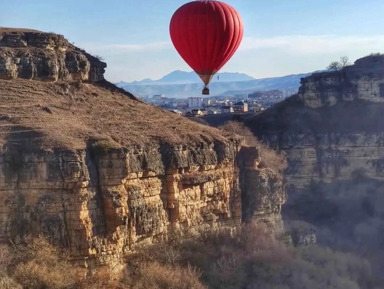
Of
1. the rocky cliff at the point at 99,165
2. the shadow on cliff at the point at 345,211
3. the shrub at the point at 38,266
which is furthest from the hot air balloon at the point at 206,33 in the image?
the shadow on cliff at the point at 345,211

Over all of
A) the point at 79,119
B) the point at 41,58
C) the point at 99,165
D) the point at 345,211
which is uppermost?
the point at 41,58

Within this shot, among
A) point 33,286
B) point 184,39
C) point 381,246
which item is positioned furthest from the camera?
point 381,246

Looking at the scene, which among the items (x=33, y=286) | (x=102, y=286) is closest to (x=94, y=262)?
(x=102, y=286)

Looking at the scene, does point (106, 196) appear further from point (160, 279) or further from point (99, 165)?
point (160, 279)

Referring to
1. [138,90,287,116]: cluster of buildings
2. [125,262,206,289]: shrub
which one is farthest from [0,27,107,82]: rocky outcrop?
[138,90,287,116]: cluster of buildings

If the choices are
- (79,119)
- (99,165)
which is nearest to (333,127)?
(79,119)

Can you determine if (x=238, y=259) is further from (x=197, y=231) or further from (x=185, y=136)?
(x=185, y=136)

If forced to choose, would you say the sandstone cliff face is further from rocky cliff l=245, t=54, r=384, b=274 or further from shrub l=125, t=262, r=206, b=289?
shrub l=125, t=262, r=206, b=289
